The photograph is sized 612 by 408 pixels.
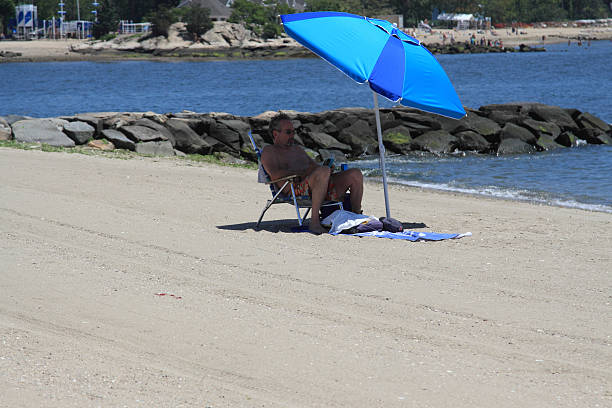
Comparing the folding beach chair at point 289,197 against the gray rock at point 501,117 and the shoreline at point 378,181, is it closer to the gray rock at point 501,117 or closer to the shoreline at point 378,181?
the shoreline at point 378,181

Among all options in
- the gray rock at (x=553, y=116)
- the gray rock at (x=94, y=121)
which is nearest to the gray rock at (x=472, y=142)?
the gray rock at (x=553, y=116)

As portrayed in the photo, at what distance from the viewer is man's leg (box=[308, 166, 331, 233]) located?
7.91 meters

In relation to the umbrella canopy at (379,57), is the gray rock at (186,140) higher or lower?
lower

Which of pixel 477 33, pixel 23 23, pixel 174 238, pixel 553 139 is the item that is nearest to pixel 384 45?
pixel 174 238

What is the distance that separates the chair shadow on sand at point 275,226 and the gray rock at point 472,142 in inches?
446

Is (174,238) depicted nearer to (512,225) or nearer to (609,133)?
(512,225)

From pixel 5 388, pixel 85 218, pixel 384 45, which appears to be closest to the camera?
pixel 5 388

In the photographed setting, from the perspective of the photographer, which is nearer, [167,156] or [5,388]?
[5,388]

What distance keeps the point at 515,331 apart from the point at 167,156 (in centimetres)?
1182

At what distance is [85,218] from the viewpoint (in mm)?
8203

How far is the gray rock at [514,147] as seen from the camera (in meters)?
19.6

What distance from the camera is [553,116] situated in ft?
75.8

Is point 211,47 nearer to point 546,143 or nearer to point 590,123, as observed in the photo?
point 590,123

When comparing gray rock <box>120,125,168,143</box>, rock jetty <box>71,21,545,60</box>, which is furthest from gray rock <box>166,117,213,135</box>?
rock jetty <box>71,21,545,60</box>
